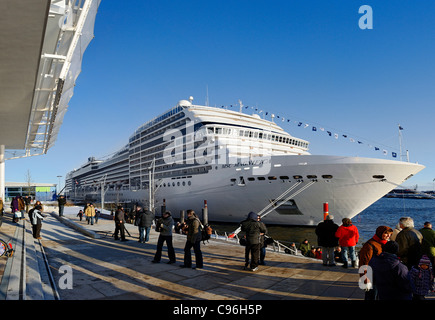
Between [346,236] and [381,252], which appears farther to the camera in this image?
[346,236]

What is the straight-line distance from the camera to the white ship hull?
18.8m

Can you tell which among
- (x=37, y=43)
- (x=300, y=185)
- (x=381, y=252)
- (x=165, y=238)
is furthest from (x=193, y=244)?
(x=300, y=185)

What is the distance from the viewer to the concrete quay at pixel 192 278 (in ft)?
15.1

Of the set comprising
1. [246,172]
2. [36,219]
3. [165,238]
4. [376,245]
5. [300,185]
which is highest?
[246,172]

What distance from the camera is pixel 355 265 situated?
6.44 m

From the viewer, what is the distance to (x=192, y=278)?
5574mm

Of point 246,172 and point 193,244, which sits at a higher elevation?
point 246,172

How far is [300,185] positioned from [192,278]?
53.1 feet

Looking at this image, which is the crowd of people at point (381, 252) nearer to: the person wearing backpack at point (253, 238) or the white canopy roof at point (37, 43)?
the person wearing backpack at point (253, 238)

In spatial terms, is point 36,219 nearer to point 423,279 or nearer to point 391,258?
point 391,258

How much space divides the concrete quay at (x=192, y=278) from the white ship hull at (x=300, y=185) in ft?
42.2
